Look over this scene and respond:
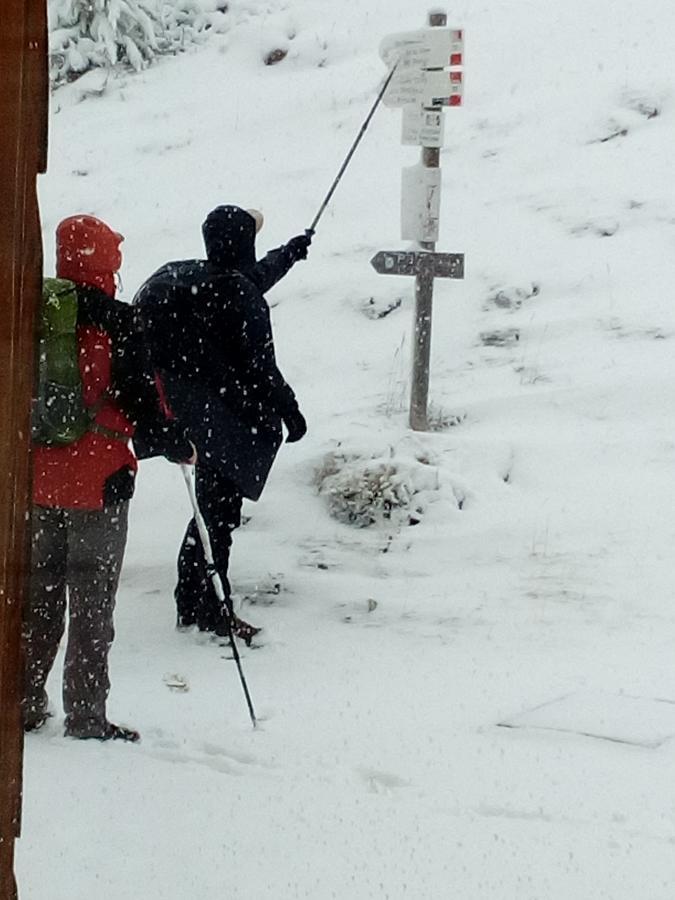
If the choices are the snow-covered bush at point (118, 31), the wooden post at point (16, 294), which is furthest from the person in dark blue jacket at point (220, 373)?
the snow-covered bush at point (118, 31)

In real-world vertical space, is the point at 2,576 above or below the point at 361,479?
above

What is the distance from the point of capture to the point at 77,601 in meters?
4.22

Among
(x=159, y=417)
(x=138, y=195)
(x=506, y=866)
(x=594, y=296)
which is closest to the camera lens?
(x=506, y=866)

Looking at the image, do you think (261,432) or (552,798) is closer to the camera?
(552,798)

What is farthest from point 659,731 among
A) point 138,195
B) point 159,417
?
point 138,195

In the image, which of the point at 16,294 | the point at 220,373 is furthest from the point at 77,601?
the point at 16,294

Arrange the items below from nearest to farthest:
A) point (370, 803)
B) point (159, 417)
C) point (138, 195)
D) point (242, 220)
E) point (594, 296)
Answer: point (370, 803)
point (159, 417)
point (242, 220)
point (594, 296)
point (138, 195)

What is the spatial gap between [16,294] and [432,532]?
4.69m

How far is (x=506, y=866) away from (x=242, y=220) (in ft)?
9.68

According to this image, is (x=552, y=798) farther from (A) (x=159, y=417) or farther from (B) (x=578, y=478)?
(B) (x=578, y=478)

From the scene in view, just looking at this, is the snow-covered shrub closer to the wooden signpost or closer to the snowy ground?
the snowy ground

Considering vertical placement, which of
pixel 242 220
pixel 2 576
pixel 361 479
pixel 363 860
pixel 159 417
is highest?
pixel 2 576

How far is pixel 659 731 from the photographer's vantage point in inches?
169

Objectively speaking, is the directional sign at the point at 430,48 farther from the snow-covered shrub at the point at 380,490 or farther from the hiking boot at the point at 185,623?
the hiking boot at the point at 185,623
